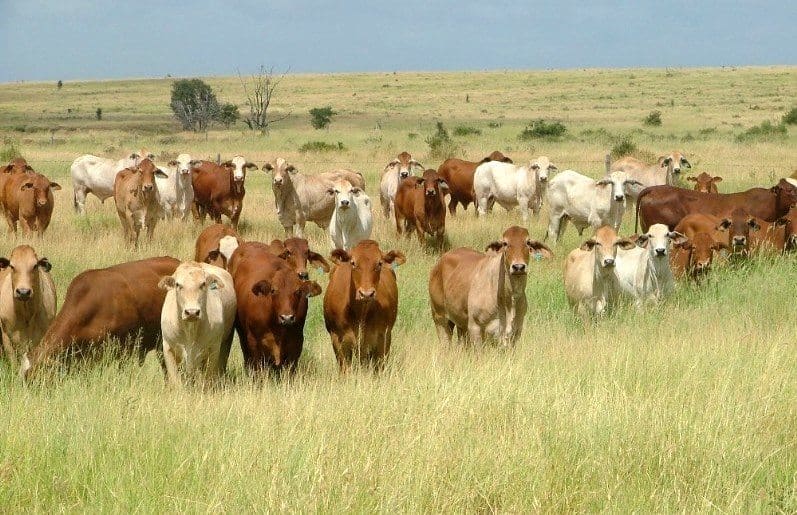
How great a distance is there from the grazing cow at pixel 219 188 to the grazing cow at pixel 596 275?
8584 millimetres

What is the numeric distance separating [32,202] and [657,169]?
11917mm

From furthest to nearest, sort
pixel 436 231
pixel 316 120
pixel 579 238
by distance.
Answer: pixel 316 120
pixel 579 238
pixel 436 231

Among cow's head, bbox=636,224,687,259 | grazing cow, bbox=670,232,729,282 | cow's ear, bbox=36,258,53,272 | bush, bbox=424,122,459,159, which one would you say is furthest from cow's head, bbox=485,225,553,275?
bush, bbox=424,122,459,159

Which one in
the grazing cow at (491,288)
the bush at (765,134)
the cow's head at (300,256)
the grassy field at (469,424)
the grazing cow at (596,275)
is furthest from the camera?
the bush at (765,134)

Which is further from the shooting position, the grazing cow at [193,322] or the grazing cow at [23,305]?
the grazing cow at [23,305]

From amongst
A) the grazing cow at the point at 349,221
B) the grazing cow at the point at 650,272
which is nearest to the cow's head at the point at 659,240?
the grazing cow at the point at 650,272

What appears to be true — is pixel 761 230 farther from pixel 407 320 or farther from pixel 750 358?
pixel 750 358

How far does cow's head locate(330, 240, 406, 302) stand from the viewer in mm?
8227

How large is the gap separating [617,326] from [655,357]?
2.13 m

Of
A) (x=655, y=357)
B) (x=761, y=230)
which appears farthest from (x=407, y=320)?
(x=761, y=230)

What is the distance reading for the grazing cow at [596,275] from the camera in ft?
34.5

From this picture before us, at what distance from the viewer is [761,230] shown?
1353 centimetres

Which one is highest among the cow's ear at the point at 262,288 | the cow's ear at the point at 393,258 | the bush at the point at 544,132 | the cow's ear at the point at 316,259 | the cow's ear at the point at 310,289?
the cow's ear at the point at 393,258

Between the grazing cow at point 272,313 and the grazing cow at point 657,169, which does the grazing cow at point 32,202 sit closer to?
the grazing cow at point 272,313
